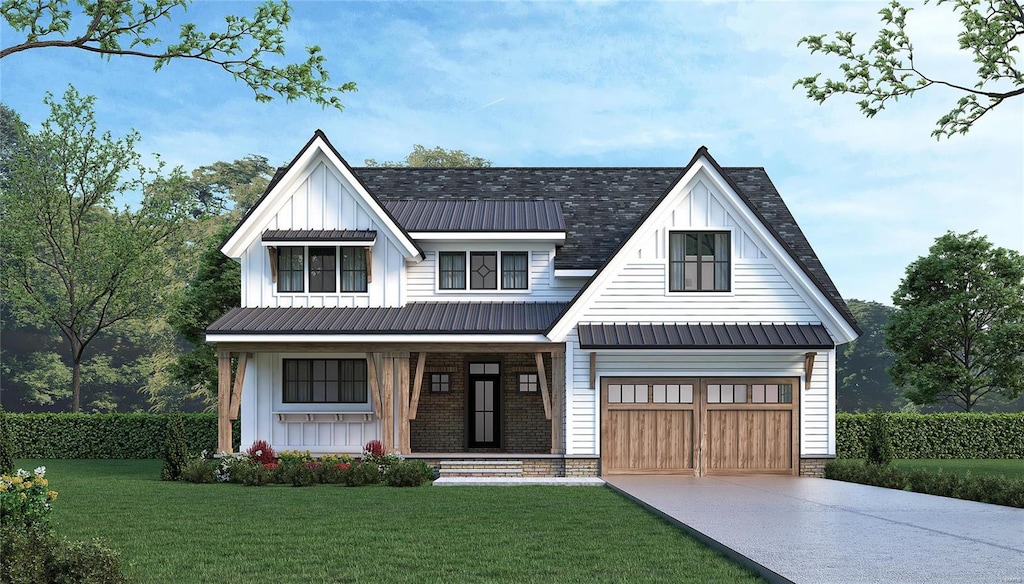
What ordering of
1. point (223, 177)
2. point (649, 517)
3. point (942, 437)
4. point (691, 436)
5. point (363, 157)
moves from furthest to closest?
point (223, 177) → point (363, 157) → point (942, 437) → point (691, 436) → point (649, 517)

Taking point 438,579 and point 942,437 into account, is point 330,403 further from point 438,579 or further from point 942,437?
point 942,437

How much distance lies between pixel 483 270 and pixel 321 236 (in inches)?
160

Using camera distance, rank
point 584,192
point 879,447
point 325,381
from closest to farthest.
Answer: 1. point 879,447
2. point 325,381
3. point 584,192

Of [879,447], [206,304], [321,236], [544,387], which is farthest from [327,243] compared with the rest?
[879,447]

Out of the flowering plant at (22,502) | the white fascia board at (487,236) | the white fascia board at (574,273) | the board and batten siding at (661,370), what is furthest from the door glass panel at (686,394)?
the flowering plant at (22,502)

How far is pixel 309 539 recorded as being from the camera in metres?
10.9

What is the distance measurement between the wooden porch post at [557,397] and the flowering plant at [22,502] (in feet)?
41.8

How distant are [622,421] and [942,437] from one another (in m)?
12.0

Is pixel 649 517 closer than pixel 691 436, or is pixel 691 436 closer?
pixel 649 517

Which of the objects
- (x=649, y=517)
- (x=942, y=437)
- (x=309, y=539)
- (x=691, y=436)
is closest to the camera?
(x=309, y=539)

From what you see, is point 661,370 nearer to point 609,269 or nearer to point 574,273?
point 609,269

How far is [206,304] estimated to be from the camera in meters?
30.9

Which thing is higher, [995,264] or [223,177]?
[223,177]

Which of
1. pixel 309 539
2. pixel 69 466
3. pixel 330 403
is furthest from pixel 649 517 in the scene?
pixel 69 466
